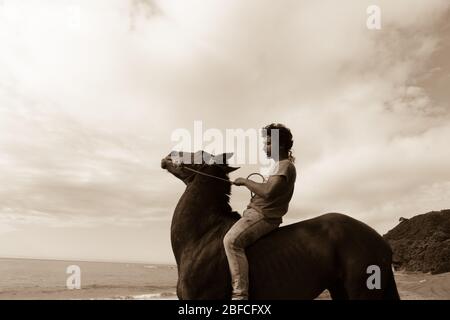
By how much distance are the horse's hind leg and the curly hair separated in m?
1.68

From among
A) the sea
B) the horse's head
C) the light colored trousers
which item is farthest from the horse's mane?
the sea

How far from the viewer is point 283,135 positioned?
4.95 m

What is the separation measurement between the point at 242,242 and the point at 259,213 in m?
0.43

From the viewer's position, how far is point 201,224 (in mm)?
5016

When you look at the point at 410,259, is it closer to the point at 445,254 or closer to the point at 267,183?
the point at 445,254

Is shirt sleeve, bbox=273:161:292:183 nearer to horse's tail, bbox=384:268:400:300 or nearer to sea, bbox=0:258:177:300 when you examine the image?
horse's tail, bbox=384:268:400:300

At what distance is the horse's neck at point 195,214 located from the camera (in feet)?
16.3

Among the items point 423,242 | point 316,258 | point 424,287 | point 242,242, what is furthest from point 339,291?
point 423,242

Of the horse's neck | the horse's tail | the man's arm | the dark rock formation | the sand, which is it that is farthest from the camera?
the dark rock formation

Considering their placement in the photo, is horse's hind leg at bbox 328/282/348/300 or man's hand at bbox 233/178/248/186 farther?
man's hand at bbox 233/178/248/186

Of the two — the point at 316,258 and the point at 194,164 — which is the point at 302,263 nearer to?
the point at 316,258

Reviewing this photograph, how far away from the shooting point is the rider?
14.3 feet

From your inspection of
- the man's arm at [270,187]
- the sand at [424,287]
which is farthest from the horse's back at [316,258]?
the sand at [424,287]

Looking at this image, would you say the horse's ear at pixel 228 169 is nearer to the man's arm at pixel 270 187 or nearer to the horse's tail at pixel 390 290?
the man's arm at pixel 270 187
